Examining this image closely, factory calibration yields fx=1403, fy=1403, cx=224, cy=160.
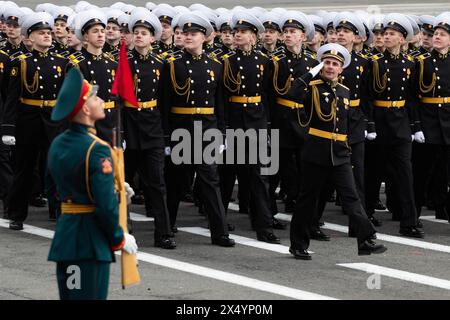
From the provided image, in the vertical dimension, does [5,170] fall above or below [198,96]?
below

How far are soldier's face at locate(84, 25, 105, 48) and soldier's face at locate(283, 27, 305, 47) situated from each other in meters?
2.26

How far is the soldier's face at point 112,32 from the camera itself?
15.3 meters

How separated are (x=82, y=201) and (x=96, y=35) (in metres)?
5.47

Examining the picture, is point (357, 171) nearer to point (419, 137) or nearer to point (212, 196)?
point (419, 137)

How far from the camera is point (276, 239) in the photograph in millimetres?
13586

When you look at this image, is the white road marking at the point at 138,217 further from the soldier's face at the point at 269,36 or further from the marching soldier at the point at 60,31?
the soldier's face at the point at 269,36

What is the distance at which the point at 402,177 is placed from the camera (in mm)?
14312

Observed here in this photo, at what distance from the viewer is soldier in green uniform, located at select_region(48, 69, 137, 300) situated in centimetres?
800

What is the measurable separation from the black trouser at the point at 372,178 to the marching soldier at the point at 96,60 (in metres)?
3.08

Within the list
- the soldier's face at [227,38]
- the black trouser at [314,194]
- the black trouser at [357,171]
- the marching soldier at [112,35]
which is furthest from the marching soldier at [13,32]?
the black trouser at [314,194]

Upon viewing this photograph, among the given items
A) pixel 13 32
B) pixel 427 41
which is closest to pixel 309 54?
pixel 427 41

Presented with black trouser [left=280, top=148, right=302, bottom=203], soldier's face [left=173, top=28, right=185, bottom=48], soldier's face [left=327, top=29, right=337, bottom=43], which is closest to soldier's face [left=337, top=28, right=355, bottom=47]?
soldier's face [left=327, top=29, right=337, bottom=43]

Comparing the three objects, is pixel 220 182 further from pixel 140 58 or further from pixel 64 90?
pixel 64 90

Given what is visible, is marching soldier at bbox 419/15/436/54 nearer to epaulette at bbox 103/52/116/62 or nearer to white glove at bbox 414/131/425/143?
white glove at bbox 414/131/425/143
